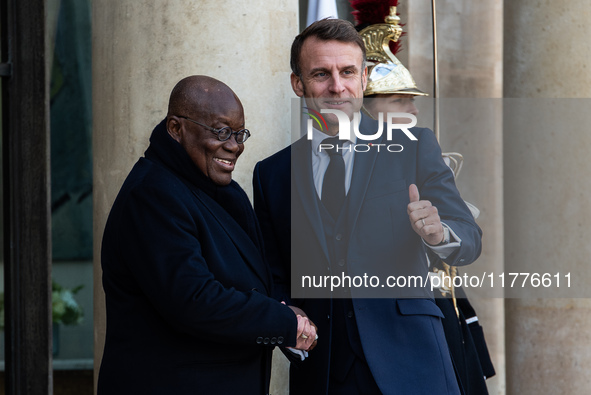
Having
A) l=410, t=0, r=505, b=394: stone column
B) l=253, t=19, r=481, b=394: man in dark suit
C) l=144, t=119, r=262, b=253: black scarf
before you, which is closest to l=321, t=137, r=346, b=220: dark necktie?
l=253, t=19, r=481, b=394: man in dark suit

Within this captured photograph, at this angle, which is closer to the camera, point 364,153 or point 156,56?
point 364,153

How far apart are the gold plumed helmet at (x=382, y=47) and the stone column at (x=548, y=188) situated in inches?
48.1

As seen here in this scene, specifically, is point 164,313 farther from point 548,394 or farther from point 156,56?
point 548,394

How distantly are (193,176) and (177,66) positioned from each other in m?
1.27

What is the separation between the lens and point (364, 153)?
118 inches

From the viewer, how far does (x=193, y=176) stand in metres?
2.64

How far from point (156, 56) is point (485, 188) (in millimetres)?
2581

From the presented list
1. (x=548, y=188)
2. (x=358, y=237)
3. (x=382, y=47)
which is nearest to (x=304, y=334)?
(x=358, y=237)

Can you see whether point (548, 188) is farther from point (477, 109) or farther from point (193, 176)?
point (193, 176)

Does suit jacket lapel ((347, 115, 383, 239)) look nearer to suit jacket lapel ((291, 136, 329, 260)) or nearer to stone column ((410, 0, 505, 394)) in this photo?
suit jacket lapel ((291, 136, 329, 260))

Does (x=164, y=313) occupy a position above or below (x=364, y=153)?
below

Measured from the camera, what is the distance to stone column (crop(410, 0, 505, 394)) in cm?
541

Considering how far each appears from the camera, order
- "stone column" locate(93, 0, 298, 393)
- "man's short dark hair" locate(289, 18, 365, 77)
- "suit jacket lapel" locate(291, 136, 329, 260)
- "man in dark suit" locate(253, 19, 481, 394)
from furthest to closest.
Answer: "stone column" locate(93, 0, 298, 393) < "man's short dark hair" locate(289, 18, 365, 77) < "suit jacket lapel" locate(291, 136, 329, 260) < "man in dark suit" locate(253, 19, 481, 394)

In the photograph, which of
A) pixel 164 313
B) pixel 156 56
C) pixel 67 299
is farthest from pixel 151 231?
pixel 67 299
